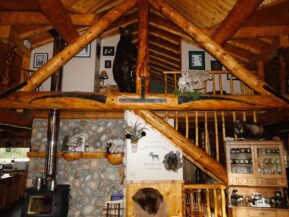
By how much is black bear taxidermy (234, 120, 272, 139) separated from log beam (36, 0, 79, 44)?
3791mm

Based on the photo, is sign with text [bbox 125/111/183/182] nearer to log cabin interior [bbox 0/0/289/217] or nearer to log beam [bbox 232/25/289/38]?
log cabin interior [bbox 0/0/289/217]

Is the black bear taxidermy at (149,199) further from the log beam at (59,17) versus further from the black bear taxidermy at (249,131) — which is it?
the log beam at (59,17)

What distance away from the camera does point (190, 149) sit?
4699 mm

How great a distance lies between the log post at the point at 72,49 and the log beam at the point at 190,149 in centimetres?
177

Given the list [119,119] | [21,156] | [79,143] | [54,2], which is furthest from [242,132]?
[21,156]

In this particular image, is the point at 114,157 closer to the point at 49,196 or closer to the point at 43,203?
the point at 49,196

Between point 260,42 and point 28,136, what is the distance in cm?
892

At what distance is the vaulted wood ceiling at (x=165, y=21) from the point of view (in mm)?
4145

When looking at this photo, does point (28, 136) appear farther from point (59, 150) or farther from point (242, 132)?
point (242, 132)

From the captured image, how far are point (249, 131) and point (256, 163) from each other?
0.64 m

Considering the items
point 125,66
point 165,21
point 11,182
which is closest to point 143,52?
point 125,66

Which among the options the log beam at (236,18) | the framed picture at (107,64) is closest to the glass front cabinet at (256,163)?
the log beam at (236,18)

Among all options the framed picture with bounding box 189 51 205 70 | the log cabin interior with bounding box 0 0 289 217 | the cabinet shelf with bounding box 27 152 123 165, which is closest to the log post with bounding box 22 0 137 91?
the log cabin interior with bounding box 0 0 289 217

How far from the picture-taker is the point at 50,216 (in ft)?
15.9
